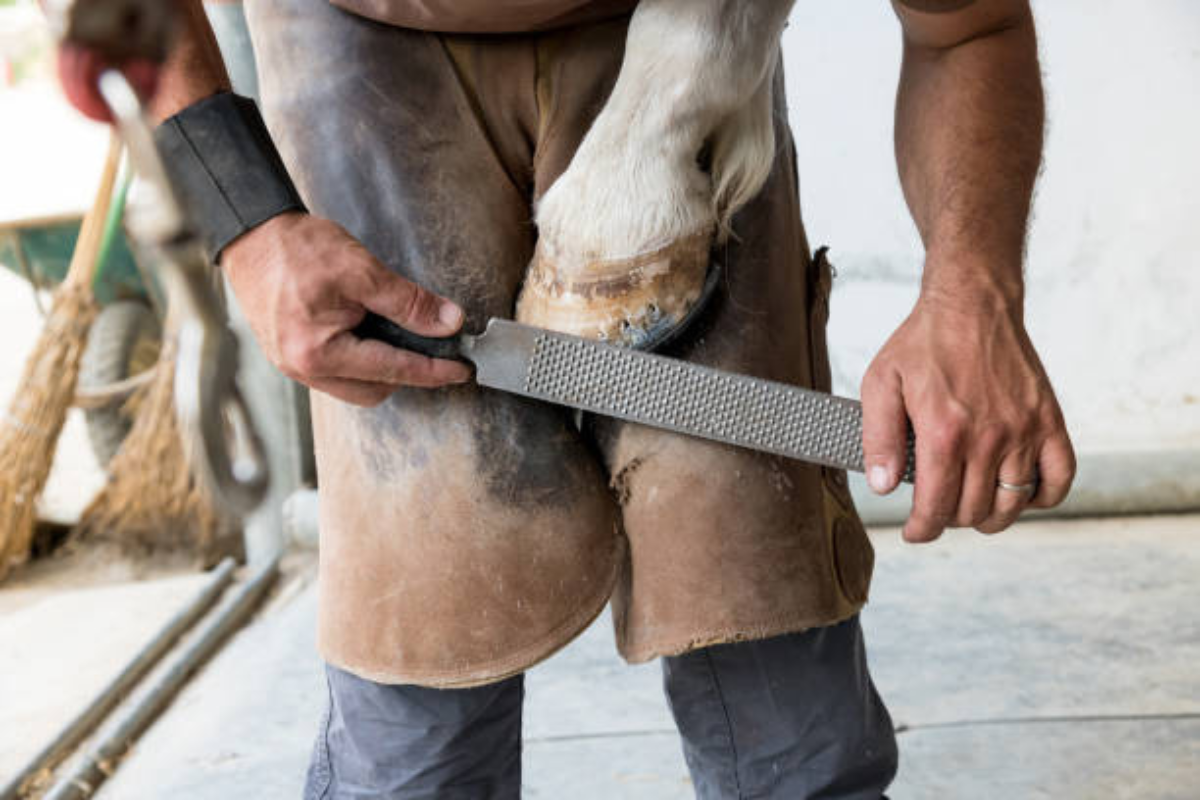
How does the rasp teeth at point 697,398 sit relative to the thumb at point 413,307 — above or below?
below

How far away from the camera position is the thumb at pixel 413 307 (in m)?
0.83

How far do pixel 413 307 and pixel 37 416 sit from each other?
1.89 m

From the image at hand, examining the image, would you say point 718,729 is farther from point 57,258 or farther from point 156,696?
point 57,258

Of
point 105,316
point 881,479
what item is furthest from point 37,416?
point 881,479

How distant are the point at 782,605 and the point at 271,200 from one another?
1.63 feet

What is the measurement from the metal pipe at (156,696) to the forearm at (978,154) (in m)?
1.43

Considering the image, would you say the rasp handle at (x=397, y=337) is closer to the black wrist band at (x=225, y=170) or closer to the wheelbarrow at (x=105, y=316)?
the black wrist band at (x=225, y=170)

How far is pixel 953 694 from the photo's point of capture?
181 cm

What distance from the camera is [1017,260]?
921mm

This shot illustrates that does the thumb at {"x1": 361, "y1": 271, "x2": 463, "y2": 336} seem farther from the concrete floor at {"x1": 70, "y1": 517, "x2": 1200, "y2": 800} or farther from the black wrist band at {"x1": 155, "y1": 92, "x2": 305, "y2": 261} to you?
the concrete floor at {"x1": 70, "y1": 517, "x2": 1200, "y2": 800}

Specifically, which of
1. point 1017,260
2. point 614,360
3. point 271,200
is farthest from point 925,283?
point 271,200

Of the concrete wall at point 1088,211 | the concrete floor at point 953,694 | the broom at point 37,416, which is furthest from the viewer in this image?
the broom at point 37,416

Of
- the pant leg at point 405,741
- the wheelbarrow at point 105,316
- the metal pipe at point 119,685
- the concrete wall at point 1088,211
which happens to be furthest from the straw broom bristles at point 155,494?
the pant leg at point 405,741

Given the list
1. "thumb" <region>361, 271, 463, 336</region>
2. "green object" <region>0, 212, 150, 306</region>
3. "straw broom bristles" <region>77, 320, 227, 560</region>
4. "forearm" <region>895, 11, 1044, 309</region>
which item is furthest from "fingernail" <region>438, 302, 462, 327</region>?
"green object" <region>0, 212, 150, 306</region>
